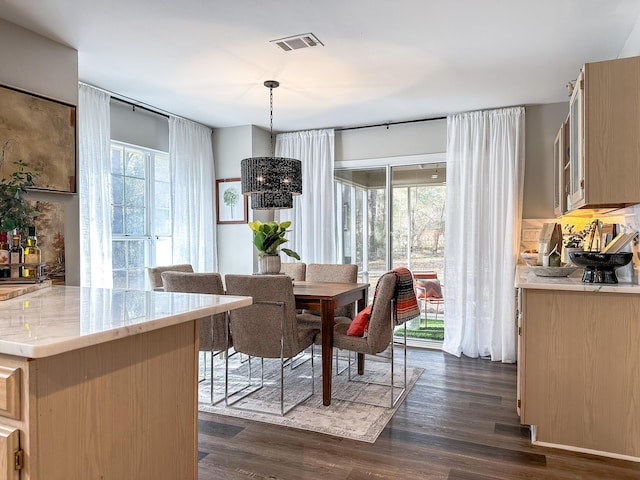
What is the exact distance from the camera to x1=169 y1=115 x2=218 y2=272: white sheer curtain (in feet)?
15.5

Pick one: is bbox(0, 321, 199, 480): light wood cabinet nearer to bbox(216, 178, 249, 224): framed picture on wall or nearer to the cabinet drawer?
the cabinet drawer

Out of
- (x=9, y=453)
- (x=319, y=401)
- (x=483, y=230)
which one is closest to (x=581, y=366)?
(x=319, y=401)

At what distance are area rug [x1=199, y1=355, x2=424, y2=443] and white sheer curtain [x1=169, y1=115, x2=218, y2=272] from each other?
1.35 m

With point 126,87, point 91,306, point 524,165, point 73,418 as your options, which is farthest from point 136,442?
point 524,165

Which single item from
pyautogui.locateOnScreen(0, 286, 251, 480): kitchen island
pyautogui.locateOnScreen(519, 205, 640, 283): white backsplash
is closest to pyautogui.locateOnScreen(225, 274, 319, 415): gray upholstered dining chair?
pyautogui.locateOnScreen(0, 286, 251, 480): kitchen island

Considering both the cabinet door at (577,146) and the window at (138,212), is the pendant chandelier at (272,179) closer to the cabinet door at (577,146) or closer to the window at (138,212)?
the window at (138,212)

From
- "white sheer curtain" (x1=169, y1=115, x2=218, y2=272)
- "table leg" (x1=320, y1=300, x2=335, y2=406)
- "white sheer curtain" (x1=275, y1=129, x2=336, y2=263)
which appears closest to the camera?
"table leg" (x1=320, y1=300, x2=335, y2=406)

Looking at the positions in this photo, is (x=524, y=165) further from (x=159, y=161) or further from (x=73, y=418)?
(x=73, y=418)

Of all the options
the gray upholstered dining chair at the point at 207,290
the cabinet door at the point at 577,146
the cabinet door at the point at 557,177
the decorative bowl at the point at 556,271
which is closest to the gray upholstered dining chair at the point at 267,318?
the gray upholstered dining chair at the point at 207,290

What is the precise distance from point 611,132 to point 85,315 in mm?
2641

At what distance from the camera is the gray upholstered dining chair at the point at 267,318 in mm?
3016

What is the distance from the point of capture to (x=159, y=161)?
4719 millimetres

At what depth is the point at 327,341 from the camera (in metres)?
3.18

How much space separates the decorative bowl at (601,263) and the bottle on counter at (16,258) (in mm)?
2908
